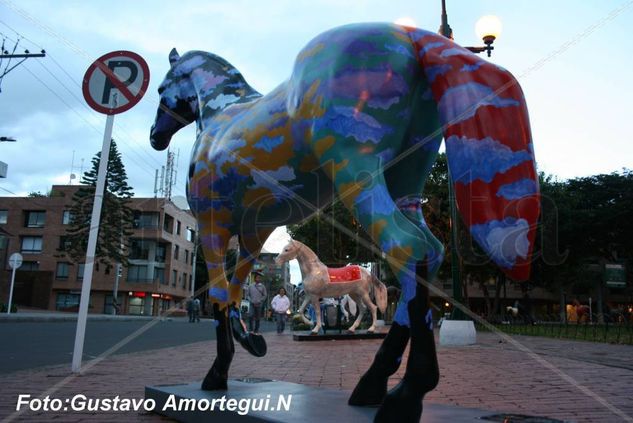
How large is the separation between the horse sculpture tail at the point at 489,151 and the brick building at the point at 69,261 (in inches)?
2148

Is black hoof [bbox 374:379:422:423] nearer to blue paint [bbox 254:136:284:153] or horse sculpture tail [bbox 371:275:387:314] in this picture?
blue paint [bbox 254:136:284:153]

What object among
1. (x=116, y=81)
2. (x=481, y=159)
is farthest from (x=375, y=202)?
(x=116, y=81)

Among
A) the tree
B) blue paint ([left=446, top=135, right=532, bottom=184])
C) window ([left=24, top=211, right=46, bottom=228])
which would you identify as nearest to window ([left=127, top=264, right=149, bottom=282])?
window ([left=24, top=211, right=46, bottom=228])

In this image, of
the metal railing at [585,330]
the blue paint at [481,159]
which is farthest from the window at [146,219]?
the blue paint at [481,159]

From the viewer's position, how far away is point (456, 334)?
1134cm

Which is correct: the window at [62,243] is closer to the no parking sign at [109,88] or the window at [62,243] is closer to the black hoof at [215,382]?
the no parking sign at [109,88]

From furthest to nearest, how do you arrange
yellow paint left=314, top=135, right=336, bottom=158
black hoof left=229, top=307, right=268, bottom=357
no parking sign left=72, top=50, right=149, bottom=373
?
no parking sign left=72, top=50, right=149, bottom=373, black hoof left=229, top=307, right=268, bottom=357, yellow paint left=314, top=135, right=336, bottom=158

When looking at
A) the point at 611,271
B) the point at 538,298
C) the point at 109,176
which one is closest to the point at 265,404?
the point at 611,271

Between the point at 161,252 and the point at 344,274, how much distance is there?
46.6m

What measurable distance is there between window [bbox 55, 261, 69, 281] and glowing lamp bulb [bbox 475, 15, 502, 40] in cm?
5247

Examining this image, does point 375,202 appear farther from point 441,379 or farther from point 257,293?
point 257,293

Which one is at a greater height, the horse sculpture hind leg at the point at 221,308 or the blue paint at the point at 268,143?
the blue paint at the point at 268,143

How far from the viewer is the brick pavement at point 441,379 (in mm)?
3705

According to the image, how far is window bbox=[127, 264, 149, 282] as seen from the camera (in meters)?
55.1
